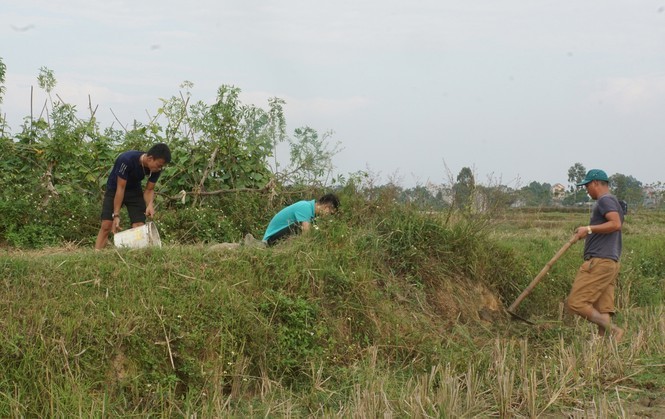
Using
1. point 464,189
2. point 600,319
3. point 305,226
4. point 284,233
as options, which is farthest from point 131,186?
point 600,319

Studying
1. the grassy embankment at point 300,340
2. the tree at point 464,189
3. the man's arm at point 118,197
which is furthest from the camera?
the tree at point 464,189

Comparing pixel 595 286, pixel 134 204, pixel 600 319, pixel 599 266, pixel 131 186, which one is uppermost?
pixel 131 186

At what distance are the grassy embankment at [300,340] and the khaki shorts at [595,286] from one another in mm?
396

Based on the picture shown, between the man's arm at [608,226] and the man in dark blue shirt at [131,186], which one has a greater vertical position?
the man in dark blue shirt at [131,186]

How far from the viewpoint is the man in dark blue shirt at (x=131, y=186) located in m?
6.79

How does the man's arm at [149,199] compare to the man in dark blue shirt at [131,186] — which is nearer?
the man in dark blue shirt at [131,186]

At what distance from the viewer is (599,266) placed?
6.82 metres

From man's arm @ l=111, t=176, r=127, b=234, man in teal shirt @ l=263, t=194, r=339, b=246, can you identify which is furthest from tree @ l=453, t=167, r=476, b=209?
man's arm @ l=111, t=176, r=127, b=234

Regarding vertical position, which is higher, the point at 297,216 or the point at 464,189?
the point at 464,189

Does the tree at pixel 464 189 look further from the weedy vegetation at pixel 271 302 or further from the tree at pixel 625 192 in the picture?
the tree at pixel 625 192

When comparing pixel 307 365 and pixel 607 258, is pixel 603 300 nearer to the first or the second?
pixel 607 258

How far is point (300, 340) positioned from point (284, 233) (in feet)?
6.01

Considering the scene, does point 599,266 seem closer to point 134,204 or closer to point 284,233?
point 284,233

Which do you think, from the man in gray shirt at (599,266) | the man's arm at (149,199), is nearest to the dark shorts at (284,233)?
the man's arm at (149,199)
